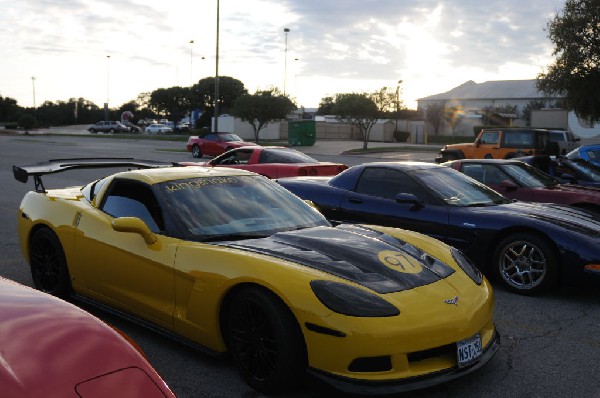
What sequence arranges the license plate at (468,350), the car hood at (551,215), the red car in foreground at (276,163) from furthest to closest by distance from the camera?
the red car in foreground at (276,163), the car hood at (551,215), the license plate at (468,350)

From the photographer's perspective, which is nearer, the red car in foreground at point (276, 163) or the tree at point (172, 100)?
the red car in foreground at point (276, 163)

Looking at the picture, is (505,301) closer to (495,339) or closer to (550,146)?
(495,339)

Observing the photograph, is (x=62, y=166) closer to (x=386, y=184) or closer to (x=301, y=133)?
(x=386, y=184)

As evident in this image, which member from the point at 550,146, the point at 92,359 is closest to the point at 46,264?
the point at 92,359

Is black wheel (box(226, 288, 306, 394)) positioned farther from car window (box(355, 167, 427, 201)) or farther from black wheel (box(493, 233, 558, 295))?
car window (box(355, 167, 427, 201))

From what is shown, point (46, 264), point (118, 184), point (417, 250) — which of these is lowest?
point (46, 264)

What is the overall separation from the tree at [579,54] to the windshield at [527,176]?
19001mm

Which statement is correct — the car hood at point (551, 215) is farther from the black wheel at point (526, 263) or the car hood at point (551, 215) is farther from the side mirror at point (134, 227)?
the side mirror at point (134, 227)

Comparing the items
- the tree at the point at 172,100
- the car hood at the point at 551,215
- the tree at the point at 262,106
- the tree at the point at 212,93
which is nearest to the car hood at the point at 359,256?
the car hood at the point at 551,215

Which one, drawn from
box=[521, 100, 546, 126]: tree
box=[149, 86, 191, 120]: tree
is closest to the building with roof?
box=[521, 100, 546, 126]: tree

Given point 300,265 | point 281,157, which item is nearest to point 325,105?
point 281,157

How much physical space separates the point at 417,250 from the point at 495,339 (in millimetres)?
774

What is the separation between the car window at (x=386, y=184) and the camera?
6.97m

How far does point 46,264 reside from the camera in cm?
545
